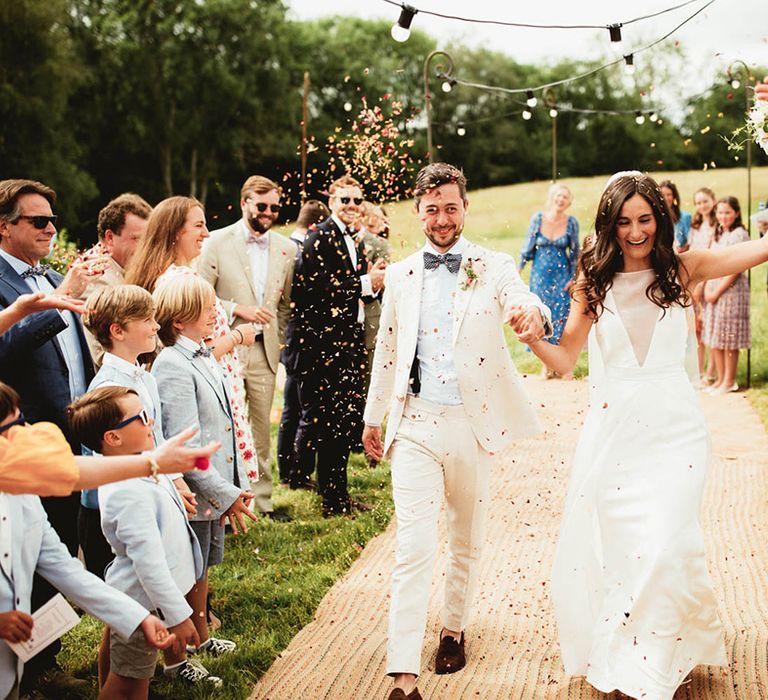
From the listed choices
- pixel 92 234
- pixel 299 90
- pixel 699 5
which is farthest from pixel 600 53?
pixel 699 5

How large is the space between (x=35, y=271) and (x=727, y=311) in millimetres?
8644

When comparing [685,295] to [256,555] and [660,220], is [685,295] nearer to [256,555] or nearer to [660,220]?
[660,220]

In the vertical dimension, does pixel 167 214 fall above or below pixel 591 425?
above

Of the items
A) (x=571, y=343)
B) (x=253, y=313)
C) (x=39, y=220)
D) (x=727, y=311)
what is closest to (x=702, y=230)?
(x=727, y=311)

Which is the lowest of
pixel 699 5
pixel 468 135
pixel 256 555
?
pixel 256 555

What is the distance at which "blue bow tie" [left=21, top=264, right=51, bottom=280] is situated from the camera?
423 cm

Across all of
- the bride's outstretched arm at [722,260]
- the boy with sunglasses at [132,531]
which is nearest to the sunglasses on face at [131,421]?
the boy with sunglasses at [132,531]

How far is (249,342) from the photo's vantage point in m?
5.03

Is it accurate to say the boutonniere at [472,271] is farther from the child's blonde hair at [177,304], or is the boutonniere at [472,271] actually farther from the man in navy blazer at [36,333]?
the man in navy blazer at [36,333]

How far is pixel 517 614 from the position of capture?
15.9ft

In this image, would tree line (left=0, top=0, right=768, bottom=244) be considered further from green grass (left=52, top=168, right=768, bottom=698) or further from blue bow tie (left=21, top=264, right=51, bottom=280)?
blue bow tie (left=21, top=264, right=51, bottom=280)

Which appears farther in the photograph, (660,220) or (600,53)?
(600,53)

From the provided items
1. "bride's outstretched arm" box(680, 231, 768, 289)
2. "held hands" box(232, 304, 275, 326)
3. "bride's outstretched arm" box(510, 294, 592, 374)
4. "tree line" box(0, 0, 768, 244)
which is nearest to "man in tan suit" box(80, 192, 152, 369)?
"held hands" box(232, 304, 275, 326)

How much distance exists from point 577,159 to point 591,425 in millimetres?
38642
